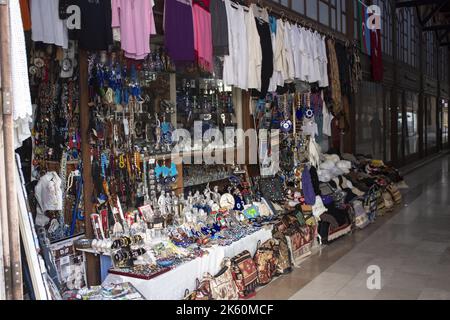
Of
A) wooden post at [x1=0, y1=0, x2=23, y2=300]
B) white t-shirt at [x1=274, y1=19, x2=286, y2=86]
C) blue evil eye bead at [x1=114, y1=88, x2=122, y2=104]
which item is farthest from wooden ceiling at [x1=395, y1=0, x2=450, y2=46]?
wooden post at [x1=0, y1=0, x2=23, y2=300]

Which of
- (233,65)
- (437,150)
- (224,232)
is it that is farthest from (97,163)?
(437,150)

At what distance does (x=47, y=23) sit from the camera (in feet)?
11.1

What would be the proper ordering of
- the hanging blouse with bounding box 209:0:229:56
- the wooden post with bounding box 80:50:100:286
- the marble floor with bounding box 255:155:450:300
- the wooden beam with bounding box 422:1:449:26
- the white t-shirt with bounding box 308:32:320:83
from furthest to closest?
the wooden beam with bounding box 422:1:449:26, the white t-shirt with bounding box 308:32:320:83, the hanging blouse with bounding box 209:0:229:56, the marble floor with bounding box 255:155:450:300, the wooden post with bounding box 80:50:100:286

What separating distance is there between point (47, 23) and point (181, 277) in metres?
2.03

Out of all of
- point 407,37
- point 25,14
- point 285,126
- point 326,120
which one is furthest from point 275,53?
point 407,37

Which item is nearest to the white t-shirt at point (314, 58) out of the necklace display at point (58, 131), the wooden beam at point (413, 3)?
the necklace display at point (58, 131)

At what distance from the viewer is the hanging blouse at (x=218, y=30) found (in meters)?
4.81

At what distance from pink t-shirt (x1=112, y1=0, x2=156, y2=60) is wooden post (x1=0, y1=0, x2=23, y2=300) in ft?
4.34

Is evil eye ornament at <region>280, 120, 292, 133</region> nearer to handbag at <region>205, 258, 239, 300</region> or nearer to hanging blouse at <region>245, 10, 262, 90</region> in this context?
hanging blouse at <region>245, 10, 262, 90</region>

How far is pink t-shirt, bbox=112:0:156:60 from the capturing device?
373 cm

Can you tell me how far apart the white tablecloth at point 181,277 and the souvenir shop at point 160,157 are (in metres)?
0.01

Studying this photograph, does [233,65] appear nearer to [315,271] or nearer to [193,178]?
[193,178]

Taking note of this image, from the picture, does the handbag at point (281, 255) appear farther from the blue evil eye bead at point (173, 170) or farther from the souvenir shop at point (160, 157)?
the blue evil eye bead at point (173, 170)
